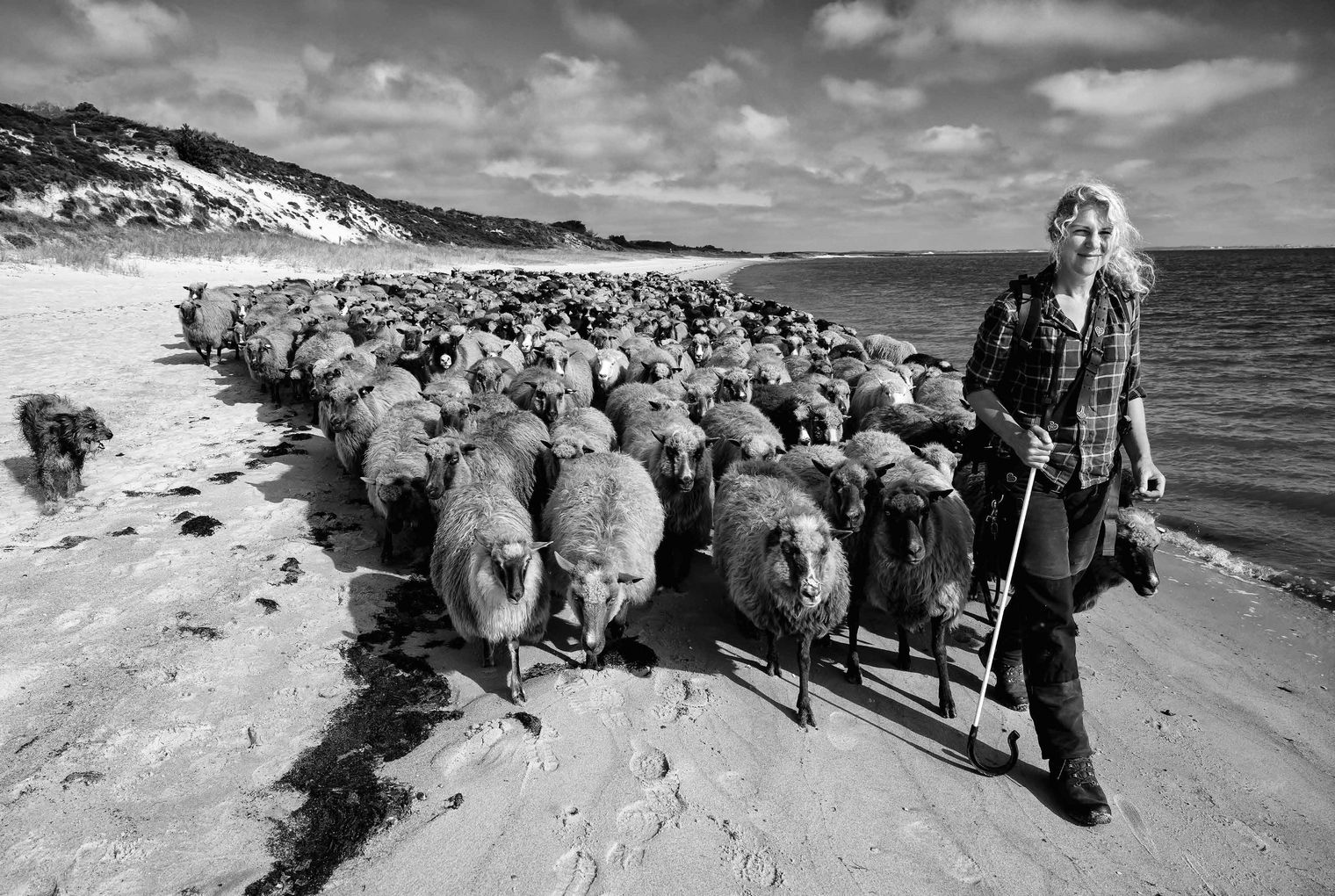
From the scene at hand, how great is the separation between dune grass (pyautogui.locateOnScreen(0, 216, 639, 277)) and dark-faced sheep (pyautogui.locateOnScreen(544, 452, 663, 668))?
Result: 27.8m

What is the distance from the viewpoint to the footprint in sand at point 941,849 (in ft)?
10.9

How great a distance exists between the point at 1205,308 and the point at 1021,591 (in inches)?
→ 1804

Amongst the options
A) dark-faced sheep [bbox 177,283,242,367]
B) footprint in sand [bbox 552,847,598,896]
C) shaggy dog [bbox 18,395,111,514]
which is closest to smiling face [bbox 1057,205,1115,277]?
footprint in sand [bbox 552,847,598,896]

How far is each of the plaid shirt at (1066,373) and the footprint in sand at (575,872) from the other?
3139mm

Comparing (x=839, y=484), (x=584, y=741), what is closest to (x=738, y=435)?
(x=839, y=484)

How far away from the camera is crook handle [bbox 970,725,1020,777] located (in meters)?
3.88

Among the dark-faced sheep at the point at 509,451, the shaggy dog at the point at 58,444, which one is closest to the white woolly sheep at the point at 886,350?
the dark-faced sheep at the point at 509,451

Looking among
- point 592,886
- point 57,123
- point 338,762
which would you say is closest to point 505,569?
point 338,762

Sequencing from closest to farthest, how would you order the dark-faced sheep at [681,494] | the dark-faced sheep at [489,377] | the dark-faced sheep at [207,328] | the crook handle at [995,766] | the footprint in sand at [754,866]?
the footprint in sand at [754,866] < the crook handle at [995,766] < the dark-faced sheep at [681,494] < the dark-faced sheep at [489,377] < the dark-faced sheep at [207,328]

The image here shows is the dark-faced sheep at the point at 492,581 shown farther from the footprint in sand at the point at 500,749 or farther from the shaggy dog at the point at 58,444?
the shaggy dog at the point at 58,444

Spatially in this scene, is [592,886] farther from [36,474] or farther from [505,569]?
[36,474]

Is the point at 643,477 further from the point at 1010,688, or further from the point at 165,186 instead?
the point at 165,186

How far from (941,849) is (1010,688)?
160cm

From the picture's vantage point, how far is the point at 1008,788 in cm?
387
